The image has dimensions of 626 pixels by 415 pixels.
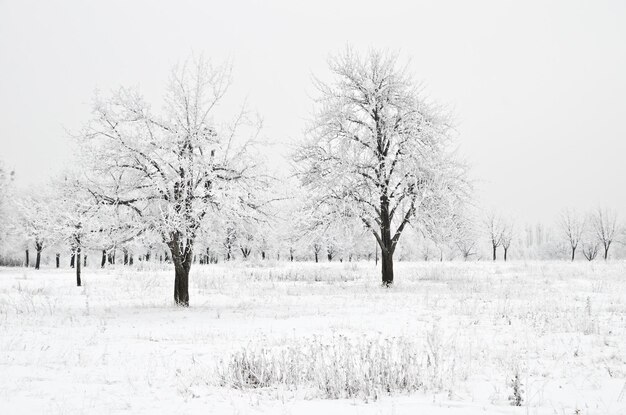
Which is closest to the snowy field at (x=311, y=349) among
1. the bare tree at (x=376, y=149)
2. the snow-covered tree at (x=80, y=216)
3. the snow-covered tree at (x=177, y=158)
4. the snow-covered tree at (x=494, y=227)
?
the snow-covered tree at (x=80, y=216)

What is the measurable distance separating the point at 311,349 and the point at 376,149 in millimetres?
13893

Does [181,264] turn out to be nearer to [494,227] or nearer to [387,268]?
[387,268]

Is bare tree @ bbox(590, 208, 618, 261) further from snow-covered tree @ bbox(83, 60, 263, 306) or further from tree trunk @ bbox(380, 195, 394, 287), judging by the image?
snow-covered tree @ bbox(83, 60, 263, 306)

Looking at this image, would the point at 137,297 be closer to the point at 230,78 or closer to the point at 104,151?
the point at 104,151

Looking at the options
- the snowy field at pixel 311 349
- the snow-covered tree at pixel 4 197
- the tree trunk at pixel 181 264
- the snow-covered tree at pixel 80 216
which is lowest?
the snowy field at pixel 311 349

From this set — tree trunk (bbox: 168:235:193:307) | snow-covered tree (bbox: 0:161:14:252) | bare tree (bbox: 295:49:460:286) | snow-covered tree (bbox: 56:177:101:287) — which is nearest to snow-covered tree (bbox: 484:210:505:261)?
bare tree (bbox: 295:49:460:286)

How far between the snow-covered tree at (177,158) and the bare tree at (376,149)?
5975 millimetres

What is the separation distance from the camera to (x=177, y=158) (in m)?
12.5

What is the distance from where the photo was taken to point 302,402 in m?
4.89

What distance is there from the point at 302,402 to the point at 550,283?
17701 millimetres

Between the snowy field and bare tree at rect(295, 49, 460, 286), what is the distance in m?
4.34

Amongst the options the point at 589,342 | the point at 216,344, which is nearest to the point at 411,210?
the point at 589,342

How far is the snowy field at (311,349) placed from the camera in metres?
4.83

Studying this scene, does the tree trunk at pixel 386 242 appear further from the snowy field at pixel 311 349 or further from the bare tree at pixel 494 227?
the bare tree at pixel 494 227
